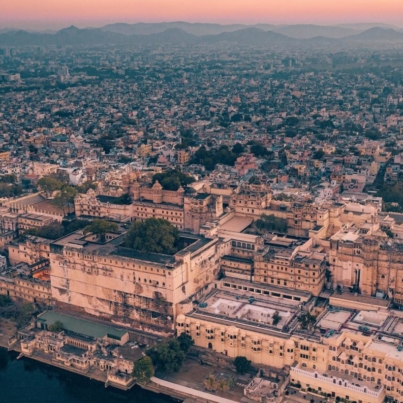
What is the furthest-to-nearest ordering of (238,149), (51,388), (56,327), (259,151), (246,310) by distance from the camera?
(238,149)
(259,151)
(56,327)
(246,310)
(51,388)

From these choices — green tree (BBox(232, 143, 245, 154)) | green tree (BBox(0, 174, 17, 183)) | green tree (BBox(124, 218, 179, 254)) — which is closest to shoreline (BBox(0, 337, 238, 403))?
green tree (BBox(124, 218, 179, 254))

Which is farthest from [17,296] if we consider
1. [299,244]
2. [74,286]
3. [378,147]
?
[378,147]

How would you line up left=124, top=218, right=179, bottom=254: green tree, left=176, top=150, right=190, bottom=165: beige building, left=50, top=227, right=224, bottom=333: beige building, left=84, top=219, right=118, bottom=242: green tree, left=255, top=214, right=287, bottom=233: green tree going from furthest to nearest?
left=176, top=150, right=190, bottom=165: beige building → left=255, top=214, right=287, bottom=233: green tree → left=84, top=219, right=118, bottom=242: green tree → left=124, top=218, right=179, bottom=254: green tree → left=50, top=227, right=224, bottom=333: beige building

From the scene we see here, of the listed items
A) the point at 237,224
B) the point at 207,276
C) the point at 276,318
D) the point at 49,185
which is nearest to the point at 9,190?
the point at 49,185

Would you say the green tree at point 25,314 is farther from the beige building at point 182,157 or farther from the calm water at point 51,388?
the beige building at point 182,157

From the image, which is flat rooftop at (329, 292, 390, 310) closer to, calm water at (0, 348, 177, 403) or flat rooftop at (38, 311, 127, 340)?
calm water at (0, 348, 177, 403)

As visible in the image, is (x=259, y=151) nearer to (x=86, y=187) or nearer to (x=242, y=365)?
(x=86, y=187)
